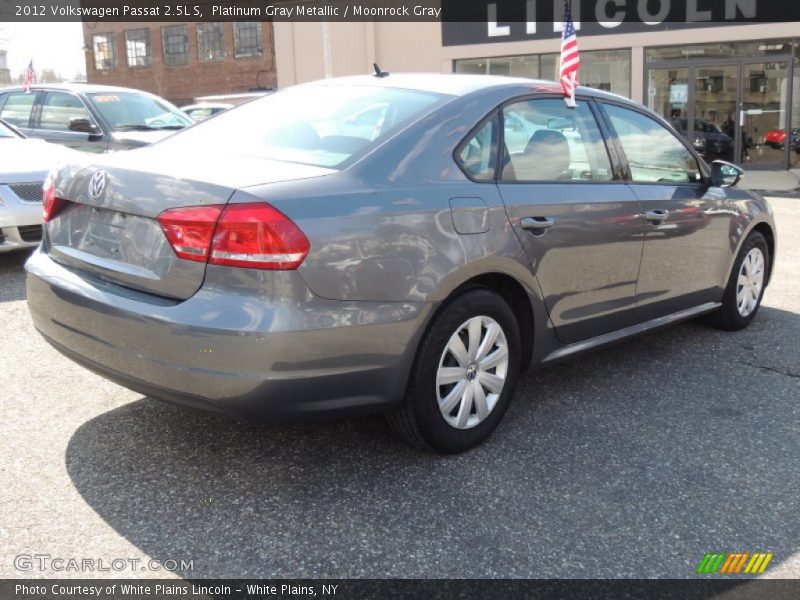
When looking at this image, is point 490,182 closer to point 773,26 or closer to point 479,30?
point 773,26

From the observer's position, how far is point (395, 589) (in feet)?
8.33

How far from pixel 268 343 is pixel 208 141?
1.23 metres

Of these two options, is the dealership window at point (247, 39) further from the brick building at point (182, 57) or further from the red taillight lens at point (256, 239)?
the red taillight lens at point (256, 239)

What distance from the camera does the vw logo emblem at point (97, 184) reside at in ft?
10.4

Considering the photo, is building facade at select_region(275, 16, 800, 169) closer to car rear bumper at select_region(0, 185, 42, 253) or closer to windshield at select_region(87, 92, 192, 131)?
windshield at select_region(87, 92, 192, 131)

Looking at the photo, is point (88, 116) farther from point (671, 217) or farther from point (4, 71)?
point (4, 71)

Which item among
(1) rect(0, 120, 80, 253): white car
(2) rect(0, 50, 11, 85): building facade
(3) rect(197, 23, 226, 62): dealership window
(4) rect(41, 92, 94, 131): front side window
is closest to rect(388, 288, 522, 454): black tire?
(1) rect(0, 120, 80, 253): white car

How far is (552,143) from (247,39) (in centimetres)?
3645

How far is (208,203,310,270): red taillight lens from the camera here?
278 centimetres

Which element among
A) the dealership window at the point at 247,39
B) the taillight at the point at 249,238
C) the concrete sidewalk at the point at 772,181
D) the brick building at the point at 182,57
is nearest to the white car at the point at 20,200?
the taillight at the point at 249,238

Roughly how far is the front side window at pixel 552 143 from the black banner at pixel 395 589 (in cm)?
176

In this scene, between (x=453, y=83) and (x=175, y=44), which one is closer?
(x=453, y=83)

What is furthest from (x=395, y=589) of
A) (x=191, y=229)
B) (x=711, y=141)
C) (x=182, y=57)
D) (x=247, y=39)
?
(x=182, y=57)

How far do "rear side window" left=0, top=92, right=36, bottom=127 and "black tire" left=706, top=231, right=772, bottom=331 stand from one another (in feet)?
28.2
